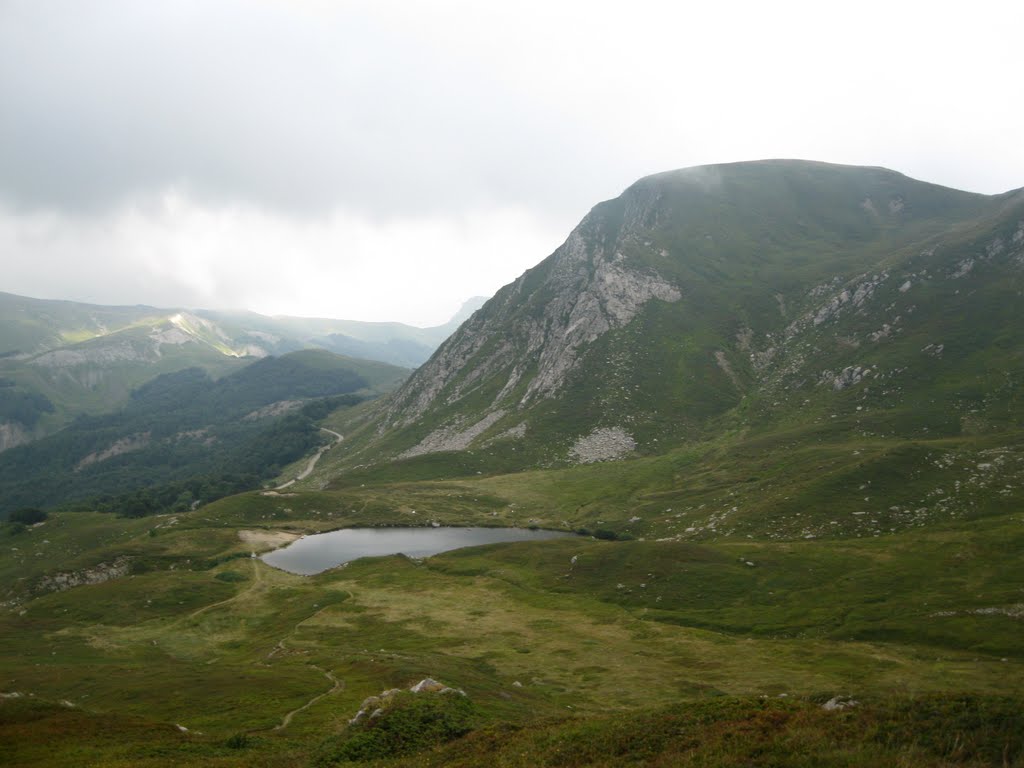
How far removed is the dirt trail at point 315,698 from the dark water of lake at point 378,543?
61.0 m

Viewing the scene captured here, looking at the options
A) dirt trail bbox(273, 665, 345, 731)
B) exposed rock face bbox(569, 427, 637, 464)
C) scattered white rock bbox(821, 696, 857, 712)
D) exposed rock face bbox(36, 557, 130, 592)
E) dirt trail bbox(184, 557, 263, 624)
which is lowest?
exposed rock face bbox(36, 557, 130, 592)

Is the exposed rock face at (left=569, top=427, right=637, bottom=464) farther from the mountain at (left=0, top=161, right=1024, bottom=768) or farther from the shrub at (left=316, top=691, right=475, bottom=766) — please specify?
the shrub at (left=316, top=691, right=475, bottom=766)

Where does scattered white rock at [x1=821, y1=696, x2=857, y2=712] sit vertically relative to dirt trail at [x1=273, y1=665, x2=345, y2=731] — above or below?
above

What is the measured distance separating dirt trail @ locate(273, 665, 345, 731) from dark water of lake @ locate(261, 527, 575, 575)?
6099 centimetres

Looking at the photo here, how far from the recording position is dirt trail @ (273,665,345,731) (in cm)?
4302

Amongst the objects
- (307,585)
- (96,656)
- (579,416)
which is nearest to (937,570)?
(307,585)

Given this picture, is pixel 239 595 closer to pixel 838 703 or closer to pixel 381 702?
pixel 381 702

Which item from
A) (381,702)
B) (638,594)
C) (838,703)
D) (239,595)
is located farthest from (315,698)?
(239,595)

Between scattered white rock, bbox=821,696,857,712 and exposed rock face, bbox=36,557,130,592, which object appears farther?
exposed rock face, bbox=36,557,130,592

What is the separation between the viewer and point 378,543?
131 m

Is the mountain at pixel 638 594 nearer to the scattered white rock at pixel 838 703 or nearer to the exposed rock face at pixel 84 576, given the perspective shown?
the scattered white rock at pixel 838 703

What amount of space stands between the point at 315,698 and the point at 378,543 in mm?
83293

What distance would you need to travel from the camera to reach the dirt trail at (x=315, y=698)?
43.0 metres

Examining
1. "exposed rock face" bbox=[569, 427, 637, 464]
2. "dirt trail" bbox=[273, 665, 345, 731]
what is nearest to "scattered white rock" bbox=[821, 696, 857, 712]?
"dirt trail" bbox=[273, 665, 345, 731]
